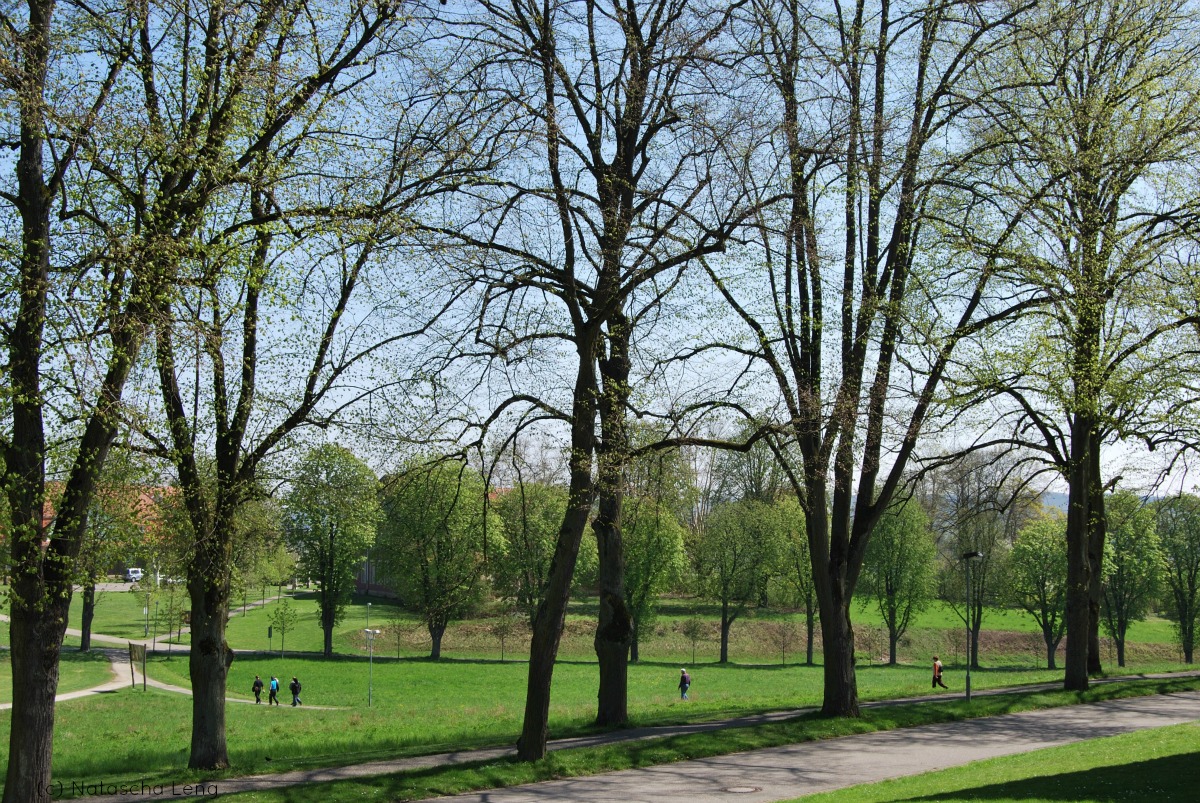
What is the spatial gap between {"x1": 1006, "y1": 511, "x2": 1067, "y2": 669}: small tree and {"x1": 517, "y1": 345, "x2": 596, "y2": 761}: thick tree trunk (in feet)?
155

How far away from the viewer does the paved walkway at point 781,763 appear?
542 inches

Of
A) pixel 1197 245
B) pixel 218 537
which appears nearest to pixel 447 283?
pixel 218 537

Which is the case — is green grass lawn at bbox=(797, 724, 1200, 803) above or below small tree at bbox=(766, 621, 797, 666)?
above

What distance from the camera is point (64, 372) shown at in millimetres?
11234

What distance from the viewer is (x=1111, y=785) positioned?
1036cm

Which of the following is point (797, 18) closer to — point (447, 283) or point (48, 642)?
point (447, 283)

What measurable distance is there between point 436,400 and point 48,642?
7.18 m

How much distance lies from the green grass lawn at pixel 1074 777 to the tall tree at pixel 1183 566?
153ft

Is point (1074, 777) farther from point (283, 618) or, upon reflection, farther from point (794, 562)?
point (794, 562)

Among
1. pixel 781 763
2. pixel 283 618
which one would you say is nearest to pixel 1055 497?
pixel 781 763

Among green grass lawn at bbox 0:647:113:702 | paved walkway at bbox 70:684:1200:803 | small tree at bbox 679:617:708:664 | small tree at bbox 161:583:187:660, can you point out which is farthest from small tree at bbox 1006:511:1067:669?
green grass lawn at bbox 0:647:113:702

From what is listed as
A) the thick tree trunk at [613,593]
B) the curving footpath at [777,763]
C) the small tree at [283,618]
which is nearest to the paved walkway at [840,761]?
the curving footpath at [777,763]

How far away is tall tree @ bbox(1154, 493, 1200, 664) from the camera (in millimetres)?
55750

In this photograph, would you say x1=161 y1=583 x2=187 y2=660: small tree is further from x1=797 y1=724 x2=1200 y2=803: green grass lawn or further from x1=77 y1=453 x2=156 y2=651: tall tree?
x1=797 y1=724 x2=1200 y2=803: green grass lawn
